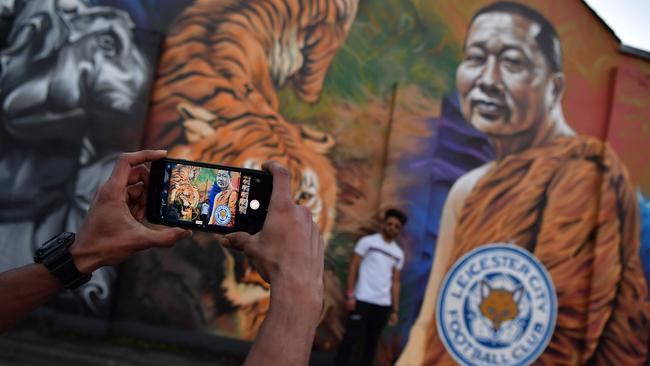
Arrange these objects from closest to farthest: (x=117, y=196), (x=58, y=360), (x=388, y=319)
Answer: (x=117, y=196) < (x=58, y=360) < (x=388, y=319)

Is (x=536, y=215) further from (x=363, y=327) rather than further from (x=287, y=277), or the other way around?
(x=287, y=277)

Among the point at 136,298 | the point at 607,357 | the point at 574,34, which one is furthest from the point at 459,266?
the point at 136,298

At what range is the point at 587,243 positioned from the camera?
545 cm

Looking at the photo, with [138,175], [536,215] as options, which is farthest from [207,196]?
[536,215]

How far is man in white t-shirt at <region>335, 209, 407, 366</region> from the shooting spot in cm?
464

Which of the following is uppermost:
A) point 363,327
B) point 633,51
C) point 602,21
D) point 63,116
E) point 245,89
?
point 602,21

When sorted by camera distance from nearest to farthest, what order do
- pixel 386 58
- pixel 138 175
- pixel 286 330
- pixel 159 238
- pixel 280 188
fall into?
pixel 286 330, pixel 280 188, pixel 159 238, pixel 138 175, pixel 386 58

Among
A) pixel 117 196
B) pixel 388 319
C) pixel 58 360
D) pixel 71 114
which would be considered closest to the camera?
pixel 117 196

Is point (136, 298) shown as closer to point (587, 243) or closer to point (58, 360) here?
point (58, 360)

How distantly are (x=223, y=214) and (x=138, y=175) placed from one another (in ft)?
0.89

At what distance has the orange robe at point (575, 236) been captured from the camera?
5.36 metres

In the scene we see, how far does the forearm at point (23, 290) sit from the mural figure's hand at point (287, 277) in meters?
0.51

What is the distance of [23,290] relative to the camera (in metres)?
1.14

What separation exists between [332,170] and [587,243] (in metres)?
2.98
